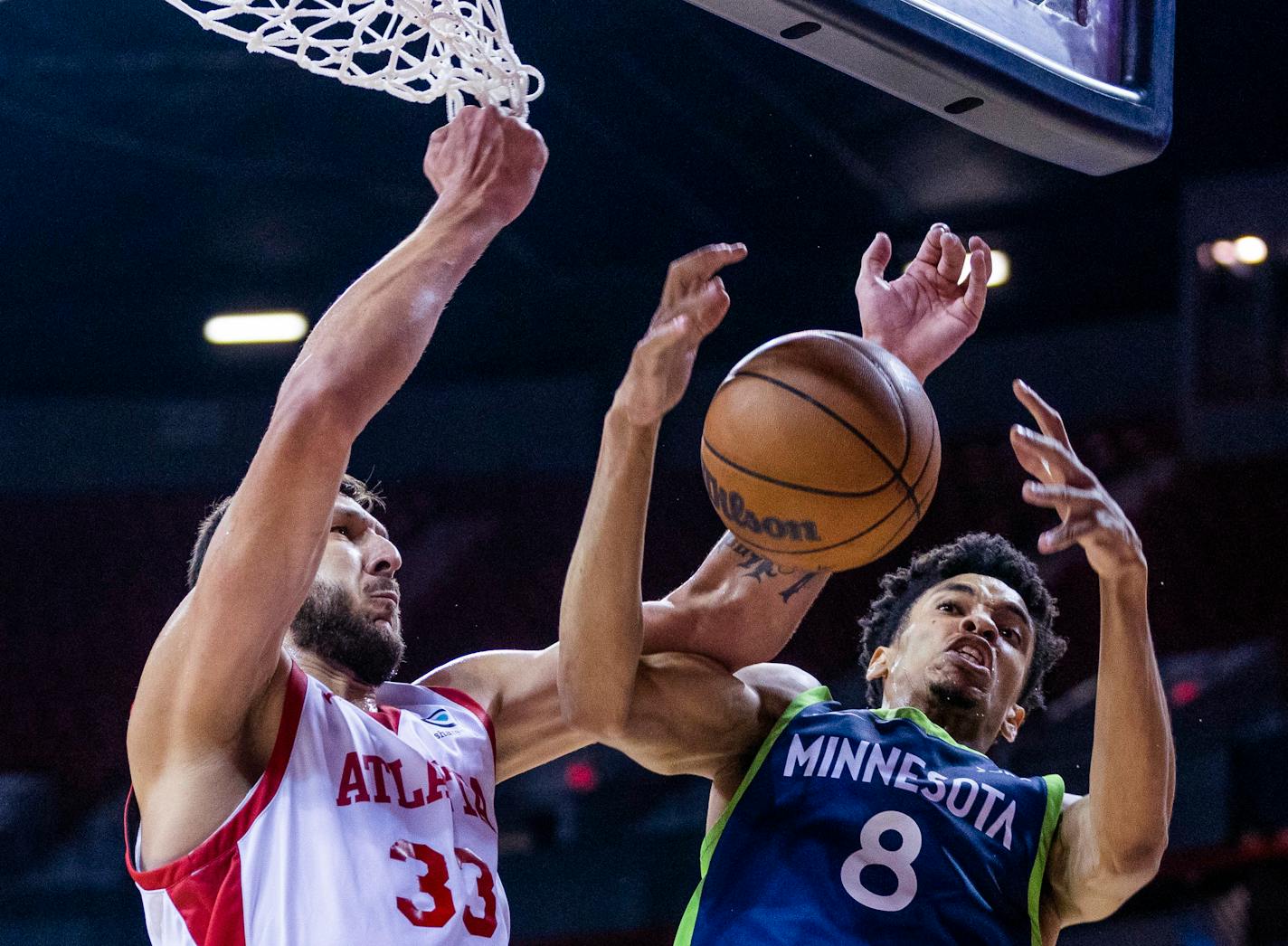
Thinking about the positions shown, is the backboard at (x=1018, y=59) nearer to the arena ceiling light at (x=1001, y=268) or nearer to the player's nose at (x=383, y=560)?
the player's nose at (x=383, y=560)

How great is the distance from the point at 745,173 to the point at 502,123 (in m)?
4.11

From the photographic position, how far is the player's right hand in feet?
7.63

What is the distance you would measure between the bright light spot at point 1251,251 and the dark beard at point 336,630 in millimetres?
5221

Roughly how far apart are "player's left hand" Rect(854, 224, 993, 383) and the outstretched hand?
2.76ft

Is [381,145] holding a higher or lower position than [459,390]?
higher

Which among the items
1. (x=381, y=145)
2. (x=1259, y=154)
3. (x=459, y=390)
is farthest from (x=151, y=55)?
(x=1259, y=154)

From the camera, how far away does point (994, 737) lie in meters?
2.82

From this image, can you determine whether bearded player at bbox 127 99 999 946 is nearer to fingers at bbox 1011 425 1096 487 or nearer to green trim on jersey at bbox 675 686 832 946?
green trim on jersey at bbox 675 686 832 946

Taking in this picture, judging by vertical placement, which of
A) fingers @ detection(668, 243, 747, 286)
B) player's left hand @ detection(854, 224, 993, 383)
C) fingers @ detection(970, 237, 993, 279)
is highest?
fingers @ detection(668, 243, 747, 286)

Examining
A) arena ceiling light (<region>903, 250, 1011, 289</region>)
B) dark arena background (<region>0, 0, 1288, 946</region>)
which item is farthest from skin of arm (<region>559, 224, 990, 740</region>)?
arena ceiling light (<region>903, 250, 1011, 289</region>)

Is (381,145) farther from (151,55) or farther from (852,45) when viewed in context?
(852,45)

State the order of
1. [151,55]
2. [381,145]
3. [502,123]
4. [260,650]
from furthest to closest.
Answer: [381,145] < [151,55] < [502,123] < [260,650]

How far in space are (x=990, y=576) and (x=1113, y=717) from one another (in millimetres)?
767

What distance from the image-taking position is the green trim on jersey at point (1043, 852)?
2.42 meters
